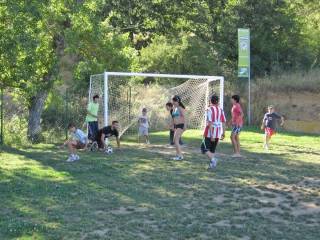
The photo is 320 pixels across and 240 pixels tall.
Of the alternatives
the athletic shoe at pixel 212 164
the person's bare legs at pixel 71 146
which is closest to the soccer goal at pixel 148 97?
the person's bare legs at pixel 71 146

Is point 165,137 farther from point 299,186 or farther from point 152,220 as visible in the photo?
point 152,220

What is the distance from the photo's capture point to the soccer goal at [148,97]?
19516 mm

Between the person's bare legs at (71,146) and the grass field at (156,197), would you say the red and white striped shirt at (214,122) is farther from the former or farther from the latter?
the person's bare legs at (71,146)

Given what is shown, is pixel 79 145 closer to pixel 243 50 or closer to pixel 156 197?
pixel 156 197

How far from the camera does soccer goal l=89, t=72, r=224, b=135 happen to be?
1952 cm

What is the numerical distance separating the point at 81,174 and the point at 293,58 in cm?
2589

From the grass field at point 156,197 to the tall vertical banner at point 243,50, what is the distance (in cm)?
1083

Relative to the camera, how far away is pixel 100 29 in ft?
65.5

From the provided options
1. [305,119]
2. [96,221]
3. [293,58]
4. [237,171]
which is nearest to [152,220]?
[96,221]

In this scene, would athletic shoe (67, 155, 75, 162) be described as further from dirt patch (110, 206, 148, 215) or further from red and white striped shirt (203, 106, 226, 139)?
dirt patch (110, 206, 148, 215)

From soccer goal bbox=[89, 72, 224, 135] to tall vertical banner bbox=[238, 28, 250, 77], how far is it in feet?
5.20

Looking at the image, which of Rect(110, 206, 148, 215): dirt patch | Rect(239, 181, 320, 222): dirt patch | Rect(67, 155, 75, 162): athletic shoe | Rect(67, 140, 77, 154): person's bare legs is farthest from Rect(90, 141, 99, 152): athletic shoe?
Rect(110, 206, 148, 215): dirt patch

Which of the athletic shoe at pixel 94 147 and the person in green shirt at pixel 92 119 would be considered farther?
the person in green shirt at pixel 92 119

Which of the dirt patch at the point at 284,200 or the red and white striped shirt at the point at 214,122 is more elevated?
the red and white striped shirt at the point at 214,122
